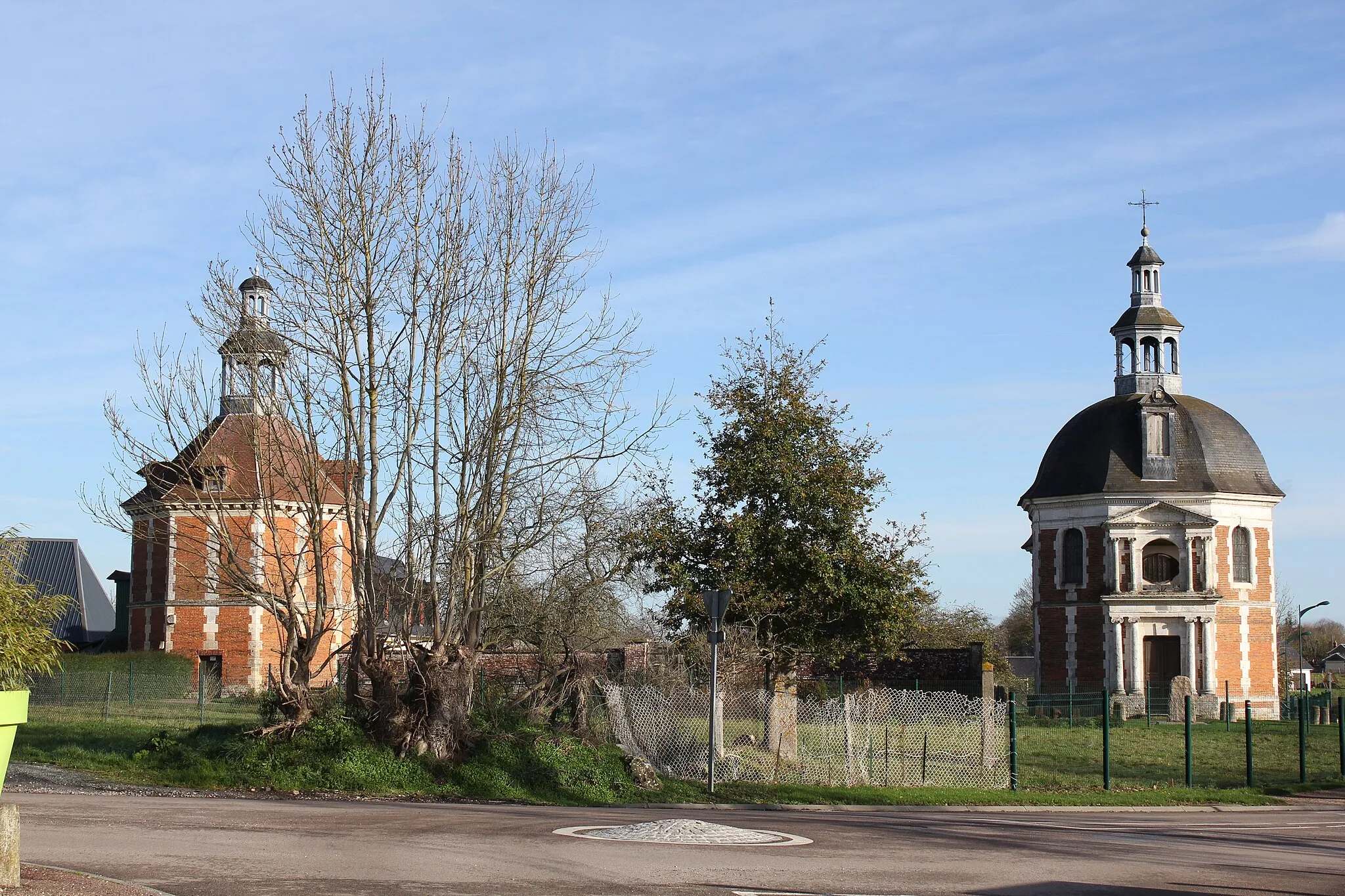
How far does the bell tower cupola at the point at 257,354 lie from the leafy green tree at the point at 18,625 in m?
7.69

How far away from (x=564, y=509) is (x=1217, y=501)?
33290 mm

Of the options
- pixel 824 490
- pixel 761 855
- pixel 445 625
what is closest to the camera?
pixel 761 855

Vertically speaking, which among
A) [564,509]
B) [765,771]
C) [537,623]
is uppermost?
[564,509]

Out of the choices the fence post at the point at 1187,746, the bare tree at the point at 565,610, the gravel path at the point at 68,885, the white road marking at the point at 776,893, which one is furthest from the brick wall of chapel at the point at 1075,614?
the gravel path at the point at 68,885

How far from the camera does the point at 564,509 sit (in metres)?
20.8

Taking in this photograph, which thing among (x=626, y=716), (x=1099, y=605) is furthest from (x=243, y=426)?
(x=1099, y=605)

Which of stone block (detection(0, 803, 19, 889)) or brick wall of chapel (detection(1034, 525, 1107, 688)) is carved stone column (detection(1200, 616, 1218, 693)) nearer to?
brick wall of chapel (detection(1034, 525, 1107, 688))

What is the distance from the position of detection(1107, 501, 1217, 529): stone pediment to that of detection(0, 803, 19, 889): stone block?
43187 mm

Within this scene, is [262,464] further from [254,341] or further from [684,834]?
[684,834]

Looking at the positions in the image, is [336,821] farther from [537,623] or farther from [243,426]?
[537,623]

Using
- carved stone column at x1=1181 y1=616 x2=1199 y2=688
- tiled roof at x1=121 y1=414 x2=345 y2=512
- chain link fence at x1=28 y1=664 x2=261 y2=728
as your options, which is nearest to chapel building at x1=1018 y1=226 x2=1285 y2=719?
carved stone column at x1=1181 y1=616 x2=1199 y2=688

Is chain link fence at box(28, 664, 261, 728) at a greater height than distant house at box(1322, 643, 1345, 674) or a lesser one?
greater

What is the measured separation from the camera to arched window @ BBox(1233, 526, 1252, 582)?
47.3 m

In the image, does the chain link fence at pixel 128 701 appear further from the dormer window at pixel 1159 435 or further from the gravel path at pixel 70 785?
the dormer window at pixel 1159 435
